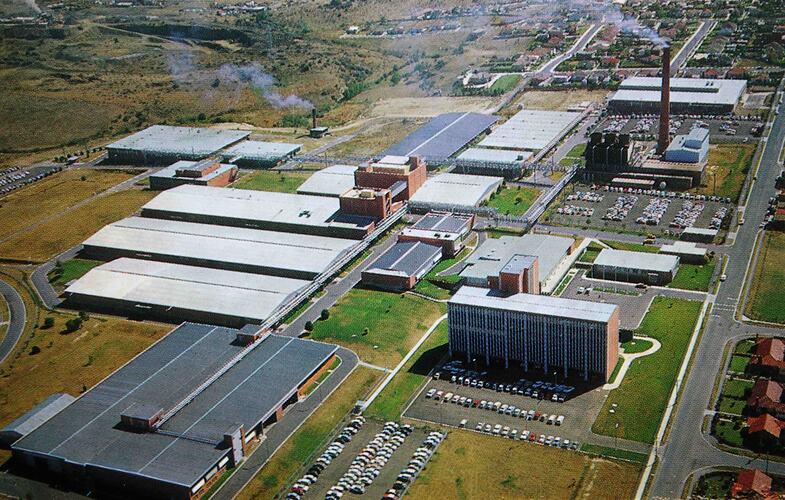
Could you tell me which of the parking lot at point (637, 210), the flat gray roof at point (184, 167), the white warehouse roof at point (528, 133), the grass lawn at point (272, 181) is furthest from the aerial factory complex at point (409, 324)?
the white warehouse roof at point (528, 133)

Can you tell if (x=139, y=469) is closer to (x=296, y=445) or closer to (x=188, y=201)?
(x=296, y=445)

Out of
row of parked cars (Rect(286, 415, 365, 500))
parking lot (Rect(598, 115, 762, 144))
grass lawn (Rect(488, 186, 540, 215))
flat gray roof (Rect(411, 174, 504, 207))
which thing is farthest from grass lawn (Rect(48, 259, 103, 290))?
parking lot (Rect(598, 115, 762, 144))

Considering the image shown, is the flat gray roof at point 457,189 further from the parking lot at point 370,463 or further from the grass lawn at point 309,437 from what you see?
the parking lot at point 370,463

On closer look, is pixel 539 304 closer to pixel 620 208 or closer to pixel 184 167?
pixel 620 208

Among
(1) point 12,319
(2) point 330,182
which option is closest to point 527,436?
(1) point 12,319

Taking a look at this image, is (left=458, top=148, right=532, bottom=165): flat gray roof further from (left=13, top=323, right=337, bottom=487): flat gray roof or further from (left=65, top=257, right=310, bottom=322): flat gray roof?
(left=13, top=323, right=337, bottom=487): flat gray roof

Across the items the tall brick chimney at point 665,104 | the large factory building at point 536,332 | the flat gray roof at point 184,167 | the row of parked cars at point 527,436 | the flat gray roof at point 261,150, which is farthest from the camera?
the flat gray roof at point 261,150
